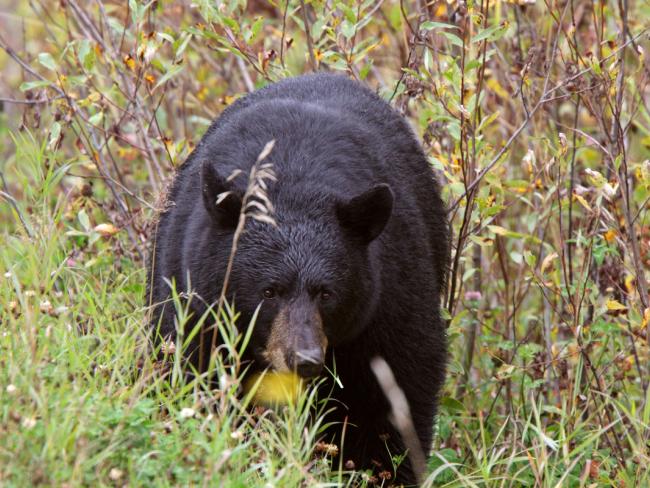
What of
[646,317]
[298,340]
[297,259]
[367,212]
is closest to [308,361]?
[298,340]

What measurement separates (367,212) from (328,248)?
8.0 inches

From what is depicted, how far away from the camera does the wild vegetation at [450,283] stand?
11.3 ft

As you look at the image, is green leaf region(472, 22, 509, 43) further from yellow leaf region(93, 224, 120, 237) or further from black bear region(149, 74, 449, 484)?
yellow leaf region(93, 224, 120, 237)

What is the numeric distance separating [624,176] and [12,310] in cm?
285

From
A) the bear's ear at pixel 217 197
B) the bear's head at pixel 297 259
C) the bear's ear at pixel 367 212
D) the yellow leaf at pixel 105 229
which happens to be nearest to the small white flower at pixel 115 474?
the bear's head at pixel 297 259

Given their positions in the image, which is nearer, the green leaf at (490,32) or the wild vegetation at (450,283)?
the wild vegetation at (450,283)

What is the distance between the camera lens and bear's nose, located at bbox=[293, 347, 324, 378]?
3.93 meters

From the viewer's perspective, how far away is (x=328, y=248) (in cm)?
430

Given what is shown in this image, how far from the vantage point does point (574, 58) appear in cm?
558

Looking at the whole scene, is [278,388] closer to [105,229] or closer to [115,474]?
[115,474]

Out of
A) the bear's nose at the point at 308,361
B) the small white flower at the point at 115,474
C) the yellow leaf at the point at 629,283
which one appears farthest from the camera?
the yellow leaf at the point at 629,283

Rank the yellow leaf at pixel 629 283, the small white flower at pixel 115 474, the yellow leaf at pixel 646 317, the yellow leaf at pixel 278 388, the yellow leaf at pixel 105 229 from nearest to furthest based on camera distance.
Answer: the small white flower at pixel 115 474, the yellow leaf at pixel 278 388, the yellow leaf at pixel 646 317, the yellow leaf at pixel 105 229, the yellow leaf at pixel 629 283

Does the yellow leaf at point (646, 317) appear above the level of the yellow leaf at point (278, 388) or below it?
above

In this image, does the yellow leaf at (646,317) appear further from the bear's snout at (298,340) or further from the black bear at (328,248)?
the bear's snout at (298,340)
